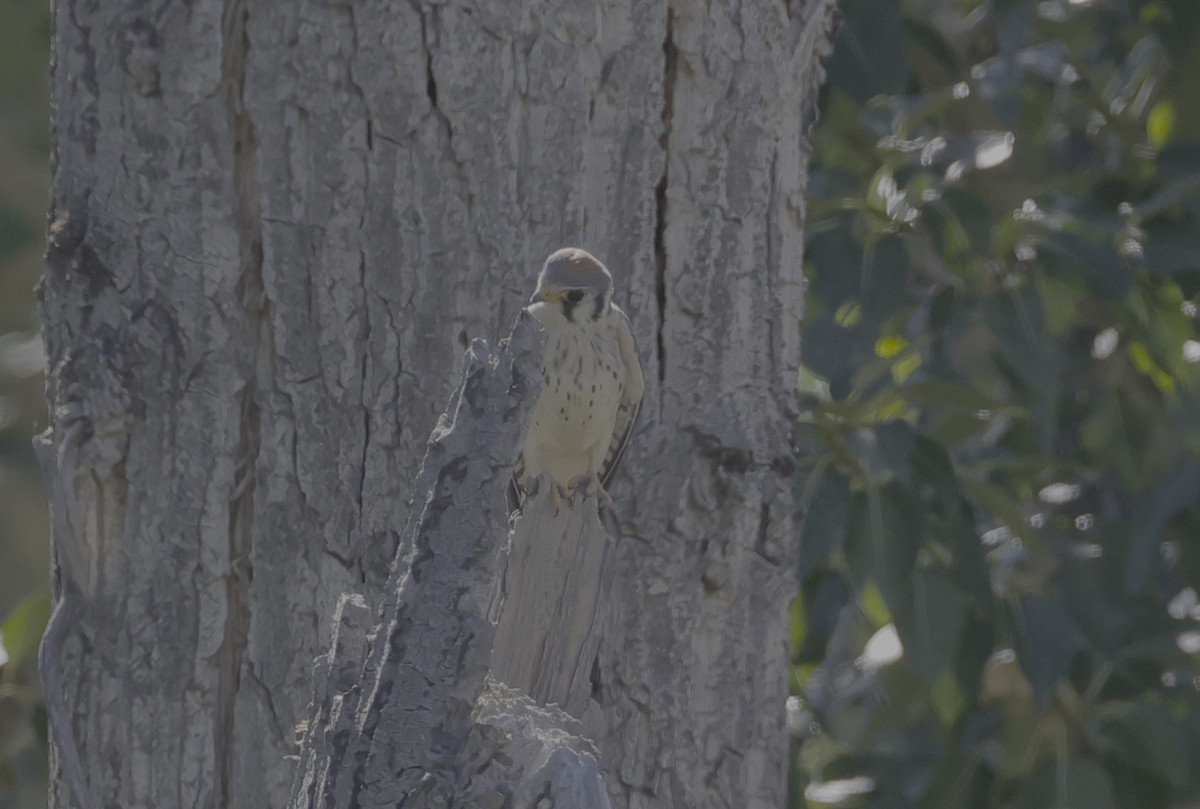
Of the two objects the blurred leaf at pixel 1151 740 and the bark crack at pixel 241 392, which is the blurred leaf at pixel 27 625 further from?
the blurred leaf at pixel 1151 740

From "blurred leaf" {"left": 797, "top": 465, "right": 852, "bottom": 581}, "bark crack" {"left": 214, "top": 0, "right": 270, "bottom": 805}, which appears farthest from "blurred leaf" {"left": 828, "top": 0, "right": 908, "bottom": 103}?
"bark crack" {"left": 214, "top": 0, "right": 270, "bottom": 805}

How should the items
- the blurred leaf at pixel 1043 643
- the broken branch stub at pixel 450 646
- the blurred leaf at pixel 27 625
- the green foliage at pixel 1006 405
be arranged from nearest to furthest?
the broken branch stub at pixel 450 646 < the blurred leaf at pixel 27 625 < the green foliage at pixel 1006 405 < the blurred leaf at pixel 1043 643

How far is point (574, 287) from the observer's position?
1.98m

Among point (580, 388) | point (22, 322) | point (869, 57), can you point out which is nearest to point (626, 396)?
point (580, 388)

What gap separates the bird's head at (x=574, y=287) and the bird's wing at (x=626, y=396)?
0.05 m

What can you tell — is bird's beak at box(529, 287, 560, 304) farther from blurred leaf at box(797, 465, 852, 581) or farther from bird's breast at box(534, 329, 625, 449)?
blurred leaf at box(797, 465, 852, 581)

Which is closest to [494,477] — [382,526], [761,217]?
[382,526]

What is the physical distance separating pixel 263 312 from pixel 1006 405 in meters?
1.90

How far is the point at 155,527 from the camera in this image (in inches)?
82.5

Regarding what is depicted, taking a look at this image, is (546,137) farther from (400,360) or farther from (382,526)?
(382,526)

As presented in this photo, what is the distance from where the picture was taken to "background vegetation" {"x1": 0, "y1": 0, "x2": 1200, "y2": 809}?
11.0 feet

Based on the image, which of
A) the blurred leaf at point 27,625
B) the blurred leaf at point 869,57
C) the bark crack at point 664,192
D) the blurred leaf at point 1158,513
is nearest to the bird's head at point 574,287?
the bark crack at point 664,192

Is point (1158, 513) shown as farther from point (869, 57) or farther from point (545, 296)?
point (545, 296)

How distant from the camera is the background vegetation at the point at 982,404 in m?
3.36
